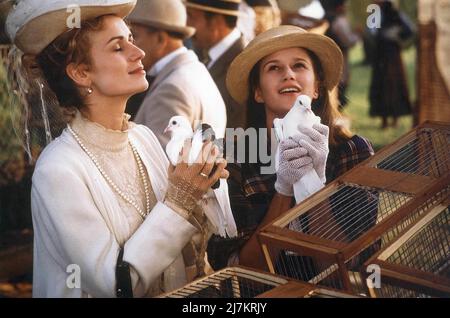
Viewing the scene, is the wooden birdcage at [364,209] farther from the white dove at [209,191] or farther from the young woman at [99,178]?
the young woman at [99,178]

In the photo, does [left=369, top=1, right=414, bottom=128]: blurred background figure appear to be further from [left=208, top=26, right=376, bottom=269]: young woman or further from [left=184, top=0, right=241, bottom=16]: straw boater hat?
[left=184, top=0, right=241, bottom=16]: straw boater hat

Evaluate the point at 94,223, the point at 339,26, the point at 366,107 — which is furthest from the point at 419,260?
the point at 94,223

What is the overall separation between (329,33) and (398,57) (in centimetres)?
53

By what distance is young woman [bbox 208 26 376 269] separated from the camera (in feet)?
11.5

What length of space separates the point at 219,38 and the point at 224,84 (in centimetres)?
35

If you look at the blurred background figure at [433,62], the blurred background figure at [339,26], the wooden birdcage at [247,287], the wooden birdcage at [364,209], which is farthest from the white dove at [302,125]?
the blurred background figure at [433,62]

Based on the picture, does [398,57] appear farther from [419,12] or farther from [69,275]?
[69,275]

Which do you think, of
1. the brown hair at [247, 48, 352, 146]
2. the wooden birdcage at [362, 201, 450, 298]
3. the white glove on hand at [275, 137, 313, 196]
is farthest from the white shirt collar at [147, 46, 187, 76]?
the wooden birdcage at [362, 201, 450, 298]

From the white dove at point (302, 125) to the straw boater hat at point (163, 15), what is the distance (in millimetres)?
796

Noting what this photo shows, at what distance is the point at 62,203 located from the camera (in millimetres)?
3039

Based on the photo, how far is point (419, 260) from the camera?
10.7 feet

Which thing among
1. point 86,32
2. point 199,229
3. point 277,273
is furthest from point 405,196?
point 86,32

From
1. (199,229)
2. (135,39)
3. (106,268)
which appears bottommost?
(106,268)

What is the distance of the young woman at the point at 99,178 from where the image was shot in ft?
10.1
